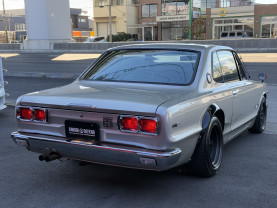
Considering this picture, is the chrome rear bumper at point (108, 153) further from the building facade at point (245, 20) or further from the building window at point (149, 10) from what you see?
the building window at point (149, 10)

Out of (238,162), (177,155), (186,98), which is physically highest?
(186,98)

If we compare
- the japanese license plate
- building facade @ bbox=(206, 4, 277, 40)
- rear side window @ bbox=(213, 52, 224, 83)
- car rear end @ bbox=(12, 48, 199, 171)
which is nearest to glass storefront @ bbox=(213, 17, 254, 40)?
building facade @ bbox=(206, 4, 277, 40)

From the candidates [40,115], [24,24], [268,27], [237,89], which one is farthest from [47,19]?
[24,24]

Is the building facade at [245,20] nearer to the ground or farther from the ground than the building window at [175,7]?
nearer to the ground

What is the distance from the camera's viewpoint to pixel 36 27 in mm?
40000

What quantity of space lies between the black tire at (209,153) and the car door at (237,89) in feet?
2.14

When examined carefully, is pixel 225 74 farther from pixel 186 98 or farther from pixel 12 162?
pixel 12 162

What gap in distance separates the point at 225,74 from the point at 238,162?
1202mm

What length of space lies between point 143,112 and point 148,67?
1.31m

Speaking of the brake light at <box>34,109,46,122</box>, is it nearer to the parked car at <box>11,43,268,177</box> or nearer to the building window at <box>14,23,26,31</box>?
the parked car at <box>11,43,268,177</box>

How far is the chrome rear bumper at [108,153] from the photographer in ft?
11.4

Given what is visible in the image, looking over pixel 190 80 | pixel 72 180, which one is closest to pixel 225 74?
pixel 190 80

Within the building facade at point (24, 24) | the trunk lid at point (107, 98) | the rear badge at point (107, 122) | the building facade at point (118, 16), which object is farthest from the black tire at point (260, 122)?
the building facade at point (24, 24)

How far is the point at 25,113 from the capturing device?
414cm
